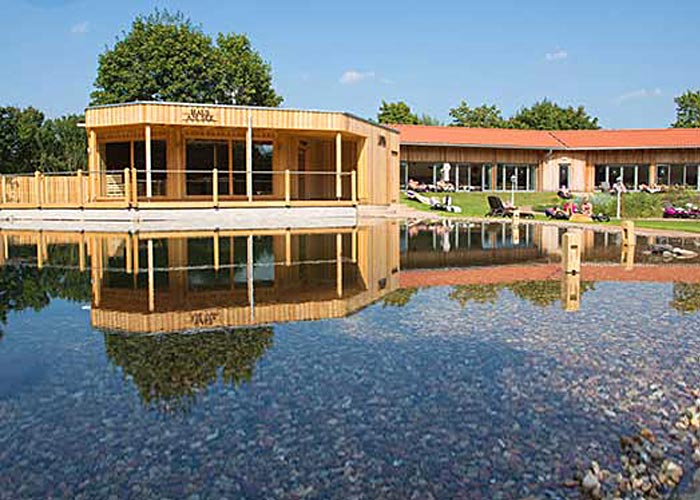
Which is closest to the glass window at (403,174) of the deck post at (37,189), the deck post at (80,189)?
the deck post at (80,189)

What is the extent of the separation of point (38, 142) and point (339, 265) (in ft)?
119

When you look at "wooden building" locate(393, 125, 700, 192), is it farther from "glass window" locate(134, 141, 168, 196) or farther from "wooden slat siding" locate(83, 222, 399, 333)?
"wooden slat siding" locate(83, 222, 399, 333)

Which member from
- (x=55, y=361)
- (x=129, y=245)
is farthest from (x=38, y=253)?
(x=55, y=361)

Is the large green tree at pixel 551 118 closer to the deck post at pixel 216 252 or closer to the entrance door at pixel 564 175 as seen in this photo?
the entrance door at pixel 564 175

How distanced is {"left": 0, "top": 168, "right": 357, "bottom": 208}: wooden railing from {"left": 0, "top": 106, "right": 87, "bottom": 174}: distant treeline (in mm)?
17603

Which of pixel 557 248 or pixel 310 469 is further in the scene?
pixel 557 248

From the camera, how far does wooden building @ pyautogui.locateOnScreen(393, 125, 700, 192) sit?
117 ft

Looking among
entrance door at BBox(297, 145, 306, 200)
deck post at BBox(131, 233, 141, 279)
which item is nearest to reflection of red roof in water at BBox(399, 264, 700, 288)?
deck post at BBox(131, 233, 141, 279)

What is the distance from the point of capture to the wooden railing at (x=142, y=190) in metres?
20.5

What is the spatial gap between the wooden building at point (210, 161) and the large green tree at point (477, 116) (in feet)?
125

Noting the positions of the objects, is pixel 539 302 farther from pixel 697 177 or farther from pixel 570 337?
pixel 697 177

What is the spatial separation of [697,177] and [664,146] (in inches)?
109

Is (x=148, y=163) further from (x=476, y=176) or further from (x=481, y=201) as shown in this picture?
(x=476, y=176)

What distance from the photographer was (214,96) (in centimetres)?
4153
